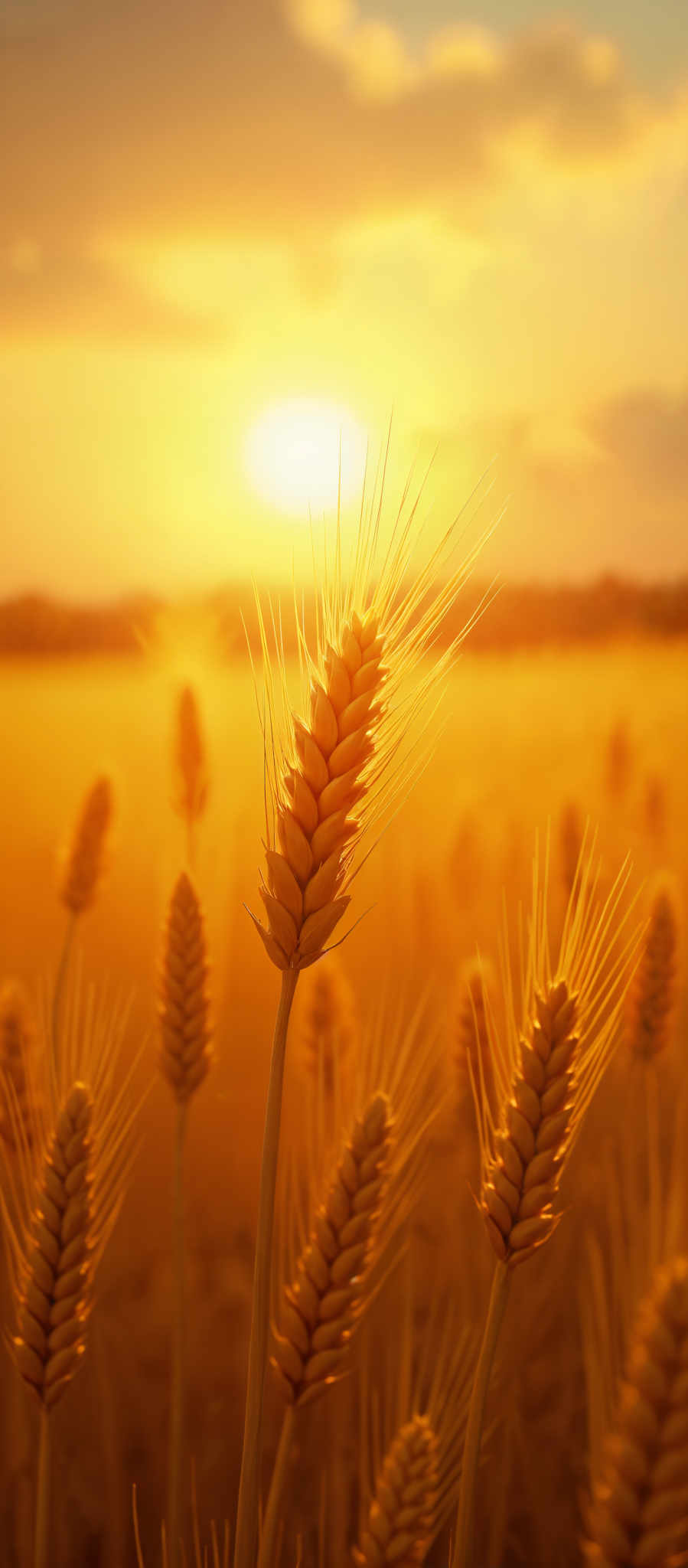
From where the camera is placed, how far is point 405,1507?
520 millimetres

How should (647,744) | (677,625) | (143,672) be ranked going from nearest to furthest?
1. (143,672)
2. (647,744)
3. (677,625)

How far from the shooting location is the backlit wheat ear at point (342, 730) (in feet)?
1.48

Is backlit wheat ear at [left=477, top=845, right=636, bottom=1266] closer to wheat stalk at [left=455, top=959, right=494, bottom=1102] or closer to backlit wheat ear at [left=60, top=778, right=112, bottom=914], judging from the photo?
wheat stalk at [left=455, top=959, right=494, bottom=1102]

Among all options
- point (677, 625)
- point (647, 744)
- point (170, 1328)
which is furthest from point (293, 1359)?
point (677, 625)

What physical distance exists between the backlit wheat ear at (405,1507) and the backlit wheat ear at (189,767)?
0.56m

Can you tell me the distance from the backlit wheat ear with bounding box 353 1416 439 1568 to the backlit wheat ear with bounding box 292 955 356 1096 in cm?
31

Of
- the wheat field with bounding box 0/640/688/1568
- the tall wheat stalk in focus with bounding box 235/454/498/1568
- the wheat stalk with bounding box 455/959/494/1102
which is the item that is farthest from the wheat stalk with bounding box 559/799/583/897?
the tall wheat stalk in focus with bounding box 235/454/498/1568

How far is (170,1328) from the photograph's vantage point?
1034mm

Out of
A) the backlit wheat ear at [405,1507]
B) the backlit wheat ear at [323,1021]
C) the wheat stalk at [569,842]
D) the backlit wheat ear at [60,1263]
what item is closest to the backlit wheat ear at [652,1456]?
the backlit wheat ear at [405,1507]

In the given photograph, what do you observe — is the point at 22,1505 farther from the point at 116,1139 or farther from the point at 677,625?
the point at 677,625

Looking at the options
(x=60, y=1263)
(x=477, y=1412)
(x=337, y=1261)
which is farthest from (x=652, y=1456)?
(x=60, y=1263)

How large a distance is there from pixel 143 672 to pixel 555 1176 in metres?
1.05

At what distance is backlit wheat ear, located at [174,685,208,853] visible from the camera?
95 cm

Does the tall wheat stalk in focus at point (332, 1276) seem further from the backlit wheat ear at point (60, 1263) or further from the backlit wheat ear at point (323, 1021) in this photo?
the backlit wheat ear at point (323, 1021)
